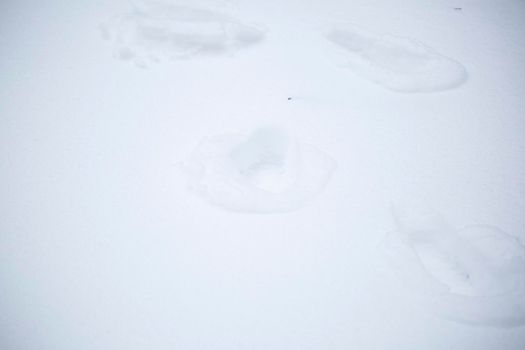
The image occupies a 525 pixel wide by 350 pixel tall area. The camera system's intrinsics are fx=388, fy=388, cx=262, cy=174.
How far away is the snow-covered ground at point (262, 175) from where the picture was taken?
0.71m

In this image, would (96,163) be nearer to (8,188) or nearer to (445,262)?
(8,188)

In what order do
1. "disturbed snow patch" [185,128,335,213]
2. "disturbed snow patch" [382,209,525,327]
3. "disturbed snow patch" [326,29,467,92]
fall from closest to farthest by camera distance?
"disturbed snow patch" [382,209,525,327] < "disturbed snow patch" [185,128,335,213] < "disturbed snow patch" [326,29,467,92]

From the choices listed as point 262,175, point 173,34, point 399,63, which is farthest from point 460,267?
point 173,34

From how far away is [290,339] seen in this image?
0.68 m

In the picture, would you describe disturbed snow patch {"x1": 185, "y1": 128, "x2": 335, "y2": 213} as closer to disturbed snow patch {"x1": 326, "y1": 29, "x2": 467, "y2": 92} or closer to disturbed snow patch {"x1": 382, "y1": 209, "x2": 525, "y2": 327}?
disturbed snow patch {"x1": 382, "y1": 209, "x2": 525, "y2": 327}

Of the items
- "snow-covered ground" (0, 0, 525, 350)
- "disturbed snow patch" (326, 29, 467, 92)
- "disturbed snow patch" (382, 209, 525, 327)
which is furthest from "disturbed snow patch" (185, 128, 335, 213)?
"disturbed snow patch" (326, 29, 467, 92)

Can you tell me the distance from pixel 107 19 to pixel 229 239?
0.83m

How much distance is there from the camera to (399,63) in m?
1.08

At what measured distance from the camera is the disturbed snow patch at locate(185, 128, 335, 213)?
828 millimetres

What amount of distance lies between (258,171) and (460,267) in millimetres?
468

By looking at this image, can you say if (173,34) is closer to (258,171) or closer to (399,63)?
(258,171)

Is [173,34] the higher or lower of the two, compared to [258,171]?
higher

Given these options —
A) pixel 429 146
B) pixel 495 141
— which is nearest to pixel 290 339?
pixel 429 146

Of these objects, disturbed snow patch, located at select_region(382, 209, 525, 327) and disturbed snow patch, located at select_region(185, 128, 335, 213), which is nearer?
disturbed snow patch, located at select_region(382, 209, 525, 327)
